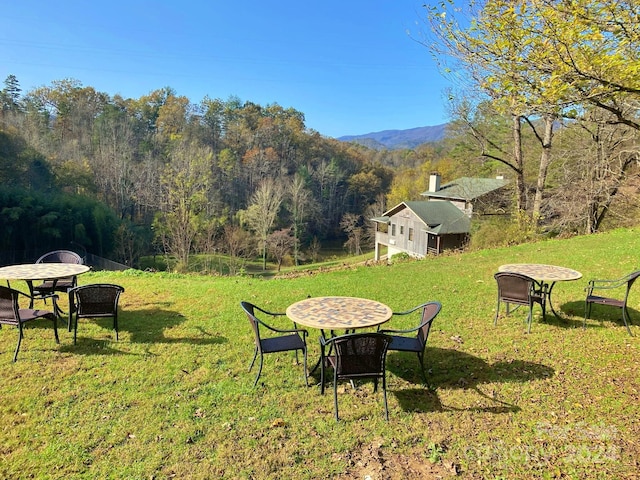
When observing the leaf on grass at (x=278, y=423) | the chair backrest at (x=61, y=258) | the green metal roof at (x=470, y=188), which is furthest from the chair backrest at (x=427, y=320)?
the green metal roof at (x=470, y=188)

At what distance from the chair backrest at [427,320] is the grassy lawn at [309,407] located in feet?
1.82

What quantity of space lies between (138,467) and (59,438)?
88cm

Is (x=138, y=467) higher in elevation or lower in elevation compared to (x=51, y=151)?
lower

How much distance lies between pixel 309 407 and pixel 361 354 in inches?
31.2

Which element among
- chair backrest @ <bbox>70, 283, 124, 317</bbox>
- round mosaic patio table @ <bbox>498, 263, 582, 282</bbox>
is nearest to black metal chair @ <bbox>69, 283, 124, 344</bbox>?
chair backrest @ <bbox>70, 283, 124, 317</bbox>

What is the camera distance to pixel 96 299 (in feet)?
16.7

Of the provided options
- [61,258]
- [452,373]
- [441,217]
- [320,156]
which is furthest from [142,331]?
[320,156]

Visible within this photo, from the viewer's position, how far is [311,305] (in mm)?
4500

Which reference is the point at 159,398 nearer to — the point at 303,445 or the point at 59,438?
the point at 59,438

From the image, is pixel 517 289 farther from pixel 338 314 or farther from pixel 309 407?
pixel 309 407

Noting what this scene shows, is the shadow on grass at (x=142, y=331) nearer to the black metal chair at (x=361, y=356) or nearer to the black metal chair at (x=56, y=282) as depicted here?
the black metal chair at (x=56, y=282)

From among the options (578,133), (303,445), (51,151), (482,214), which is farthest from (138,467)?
(51,151)

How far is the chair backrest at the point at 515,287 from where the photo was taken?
5348mm

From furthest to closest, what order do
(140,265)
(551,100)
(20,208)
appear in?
(140,265)
(20,208)
(551,100)
